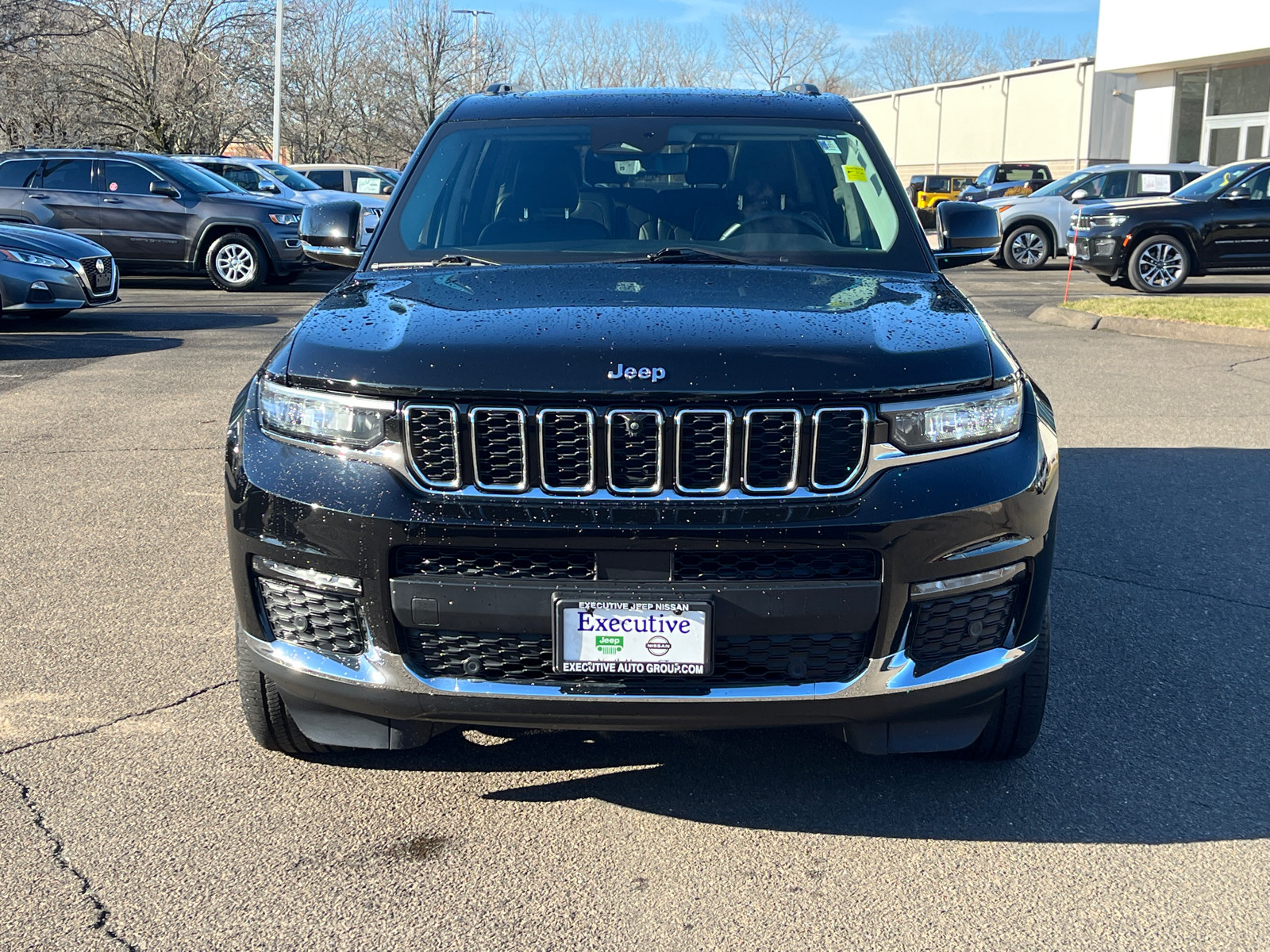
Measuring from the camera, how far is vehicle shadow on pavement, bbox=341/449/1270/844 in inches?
123

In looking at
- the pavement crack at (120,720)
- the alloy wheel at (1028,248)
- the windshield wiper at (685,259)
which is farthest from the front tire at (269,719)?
the alloy wheel at (1028,248)

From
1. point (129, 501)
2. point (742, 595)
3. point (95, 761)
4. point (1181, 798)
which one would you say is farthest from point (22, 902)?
point (129, 501)

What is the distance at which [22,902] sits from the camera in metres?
2.72

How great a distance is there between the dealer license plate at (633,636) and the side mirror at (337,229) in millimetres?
2145

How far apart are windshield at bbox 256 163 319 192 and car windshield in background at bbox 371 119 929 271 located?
16.5 meters

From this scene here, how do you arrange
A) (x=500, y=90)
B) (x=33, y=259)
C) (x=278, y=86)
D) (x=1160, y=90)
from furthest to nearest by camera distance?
(x=1160, y=90) < (x=278, y=86) < (x=33, y=259) < (x=500, y=90)

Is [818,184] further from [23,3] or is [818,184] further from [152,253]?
[23,3]

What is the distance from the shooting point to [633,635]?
2.70 m

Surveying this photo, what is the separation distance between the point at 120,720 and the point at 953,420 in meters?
2.45

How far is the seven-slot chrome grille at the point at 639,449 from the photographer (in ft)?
8.86

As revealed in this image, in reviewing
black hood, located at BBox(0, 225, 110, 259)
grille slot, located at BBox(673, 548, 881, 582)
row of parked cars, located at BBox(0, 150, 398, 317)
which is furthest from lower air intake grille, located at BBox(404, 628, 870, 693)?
row of parked cars, located at BBox(0, 150, 398, 317)

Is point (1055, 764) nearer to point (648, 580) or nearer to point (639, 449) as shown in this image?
point (648, 580)

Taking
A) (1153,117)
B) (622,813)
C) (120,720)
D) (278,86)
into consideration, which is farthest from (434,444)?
(1153,117)

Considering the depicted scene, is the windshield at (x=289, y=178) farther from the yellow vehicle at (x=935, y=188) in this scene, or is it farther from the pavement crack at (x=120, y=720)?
the yellow vehicle at (x=935, y=188)
